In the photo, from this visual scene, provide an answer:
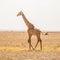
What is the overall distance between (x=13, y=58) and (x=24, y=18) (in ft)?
13.9

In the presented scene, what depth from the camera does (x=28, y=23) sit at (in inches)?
583

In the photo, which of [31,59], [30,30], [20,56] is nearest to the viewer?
[31,59]

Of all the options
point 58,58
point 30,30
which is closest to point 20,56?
point 58,58

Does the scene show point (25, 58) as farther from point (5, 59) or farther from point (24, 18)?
point (24, 18)

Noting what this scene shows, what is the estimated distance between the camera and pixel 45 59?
1083 centimetres

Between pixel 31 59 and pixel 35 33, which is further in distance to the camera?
pixel 35 33

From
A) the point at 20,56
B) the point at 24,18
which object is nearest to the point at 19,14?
the point at 24,18

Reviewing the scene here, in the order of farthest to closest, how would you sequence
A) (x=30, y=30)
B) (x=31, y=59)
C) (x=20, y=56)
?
(x=30, y=30)
(x=20, y=56)
(x=31, y=59)

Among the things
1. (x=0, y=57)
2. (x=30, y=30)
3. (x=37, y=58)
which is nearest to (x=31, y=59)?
(x=37, y=58)

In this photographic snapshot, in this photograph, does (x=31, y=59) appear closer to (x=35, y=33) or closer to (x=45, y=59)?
(x=45, y=59)

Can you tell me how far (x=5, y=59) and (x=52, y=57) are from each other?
5.24 feet

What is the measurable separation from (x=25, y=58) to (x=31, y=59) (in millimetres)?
324

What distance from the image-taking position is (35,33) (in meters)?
14.6

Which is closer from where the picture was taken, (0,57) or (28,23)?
(0,57)
